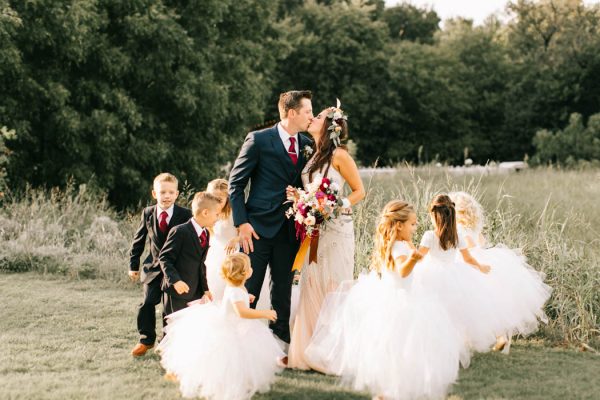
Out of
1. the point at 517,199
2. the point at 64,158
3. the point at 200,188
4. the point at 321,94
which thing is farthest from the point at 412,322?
the point at 321,94

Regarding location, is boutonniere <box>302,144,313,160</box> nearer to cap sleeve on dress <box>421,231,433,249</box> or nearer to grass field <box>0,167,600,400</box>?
cap sleeve on dress <box>421,231,433,249</box>

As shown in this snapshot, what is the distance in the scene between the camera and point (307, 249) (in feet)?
18.4

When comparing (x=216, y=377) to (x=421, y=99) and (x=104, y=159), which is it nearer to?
(x=104, y=159)

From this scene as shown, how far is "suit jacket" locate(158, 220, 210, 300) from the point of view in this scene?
554 centimetres

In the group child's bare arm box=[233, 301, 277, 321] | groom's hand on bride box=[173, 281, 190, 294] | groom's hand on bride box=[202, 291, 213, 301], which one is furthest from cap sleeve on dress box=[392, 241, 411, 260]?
groom's hand on bride box=[173, 281, 190, 294]

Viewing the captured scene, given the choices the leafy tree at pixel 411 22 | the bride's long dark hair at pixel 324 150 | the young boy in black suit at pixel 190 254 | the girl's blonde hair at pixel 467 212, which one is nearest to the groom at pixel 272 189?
the bride's long dark hair at pixel 324 150

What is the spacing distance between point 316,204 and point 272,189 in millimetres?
449

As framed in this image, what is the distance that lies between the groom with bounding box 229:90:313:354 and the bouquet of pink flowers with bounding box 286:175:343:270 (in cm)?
17

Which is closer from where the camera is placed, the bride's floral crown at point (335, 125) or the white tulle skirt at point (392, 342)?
the white tulle skirt at point (392, 342)

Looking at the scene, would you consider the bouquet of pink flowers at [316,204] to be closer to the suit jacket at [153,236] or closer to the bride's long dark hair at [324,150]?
the bride's long dark hair at [324,150]

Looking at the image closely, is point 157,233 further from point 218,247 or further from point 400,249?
point 400,249

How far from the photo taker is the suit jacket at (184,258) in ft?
18.2

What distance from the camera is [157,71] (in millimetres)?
18375

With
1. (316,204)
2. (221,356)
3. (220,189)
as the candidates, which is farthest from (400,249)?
(220,189)
